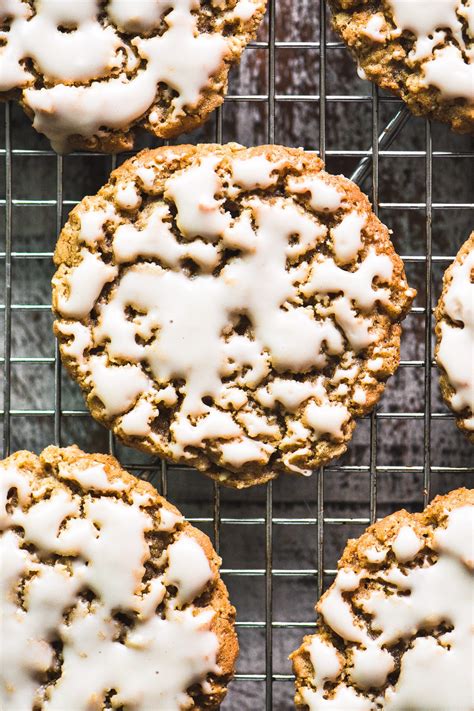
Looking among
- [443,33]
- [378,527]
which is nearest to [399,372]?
[378,527]

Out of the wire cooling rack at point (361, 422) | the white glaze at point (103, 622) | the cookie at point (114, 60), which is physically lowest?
the white glaze at point (103, 622)

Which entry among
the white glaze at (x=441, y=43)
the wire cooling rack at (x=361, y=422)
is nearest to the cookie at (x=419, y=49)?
the white glaze at (x=441, y=43)

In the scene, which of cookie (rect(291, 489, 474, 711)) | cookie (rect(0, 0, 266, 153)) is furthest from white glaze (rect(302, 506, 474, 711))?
cookie (rect(0, 0, 266, 153))

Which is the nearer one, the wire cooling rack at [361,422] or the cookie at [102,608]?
the cookie at [102,608]

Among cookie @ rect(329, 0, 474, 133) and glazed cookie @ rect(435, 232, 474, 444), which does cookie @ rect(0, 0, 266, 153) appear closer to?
cookie @ rect(329, 0, 474, 133)

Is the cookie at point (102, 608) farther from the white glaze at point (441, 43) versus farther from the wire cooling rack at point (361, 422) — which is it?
the white glaze at point (441, 43)

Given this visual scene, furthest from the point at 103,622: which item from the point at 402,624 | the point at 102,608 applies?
the point at 402,624

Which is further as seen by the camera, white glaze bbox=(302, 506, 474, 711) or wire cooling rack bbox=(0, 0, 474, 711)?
wire cooling rack bbox=(0, 0, 474, 711)

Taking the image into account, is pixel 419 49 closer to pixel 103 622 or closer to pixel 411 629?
pixel 411 629
